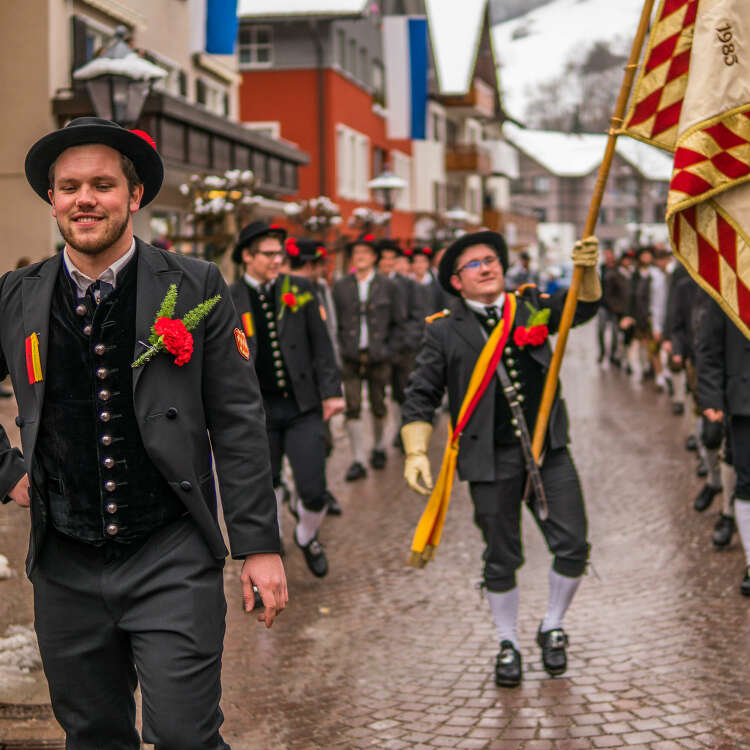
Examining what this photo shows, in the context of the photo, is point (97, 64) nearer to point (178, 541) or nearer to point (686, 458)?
point (686, 458)

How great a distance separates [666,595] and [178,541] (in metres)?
4.45

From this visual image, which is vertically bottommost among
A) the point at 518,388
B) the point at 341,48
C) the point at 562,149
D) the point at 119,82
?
the point at 518,388

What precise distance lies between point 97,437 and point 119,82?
7.36 m

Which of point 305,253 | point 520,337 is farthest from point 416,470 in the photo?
point 305,253

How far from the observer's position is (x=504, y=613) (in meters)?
5.95

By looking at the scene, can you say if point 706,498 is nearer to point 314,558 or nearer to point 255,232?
point 314,558

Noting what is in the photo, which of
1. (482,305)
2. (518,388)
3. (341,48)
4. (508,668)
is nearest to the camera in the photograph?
(508,668)

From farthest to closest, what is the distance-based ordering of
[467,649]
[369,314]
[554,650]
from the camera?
[369,314]
[467,649]
[554,650]

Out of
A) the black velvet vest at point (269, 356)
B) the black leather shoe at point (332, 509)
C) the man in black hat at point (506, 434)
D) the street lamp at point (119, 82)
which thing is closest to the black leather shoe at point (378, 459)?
the black leather shoe at point (332, 509)

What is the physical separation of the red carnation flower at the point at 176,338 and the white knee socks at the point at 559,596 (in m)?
3.05

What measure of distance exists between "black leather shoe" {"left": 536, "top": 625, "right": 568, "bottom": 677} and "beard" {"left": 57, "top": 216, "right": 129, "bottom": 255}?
330 cm

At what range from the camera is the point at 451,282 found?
6277mm

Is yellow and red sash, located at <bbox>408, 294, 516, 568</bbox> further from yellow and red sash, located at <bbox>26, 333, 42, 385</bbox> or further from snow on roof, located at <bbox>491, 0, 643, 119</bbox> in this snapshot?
snow on roof, located at <bbox>491, 0, 643, 119</bbox>

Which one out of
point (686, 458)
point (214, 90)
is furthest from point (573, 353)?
point (686, 458)
